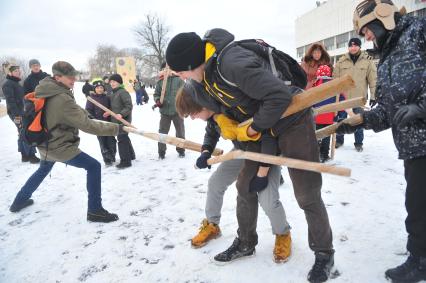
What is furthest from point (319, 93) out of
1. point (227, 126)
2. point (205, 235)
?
point (205, 235)

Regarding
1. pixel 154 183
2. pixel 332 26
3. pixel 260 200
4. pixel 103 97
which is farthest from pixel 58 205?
pixel 332 26

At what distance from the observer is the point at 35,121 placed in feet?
11.6

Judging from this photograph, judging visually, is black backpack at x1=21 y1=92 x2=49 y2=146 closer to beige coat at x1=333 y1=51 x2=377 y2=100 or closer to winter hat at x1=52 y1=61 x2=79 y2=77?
winter hat at x1=52 y1=61 x2=79 y2=77

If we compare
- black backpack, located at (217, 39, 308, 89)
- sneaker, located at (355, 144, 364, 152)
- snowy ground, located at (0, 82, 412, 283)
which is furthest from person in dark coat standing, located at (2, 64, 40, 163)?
sneaker, located at (355, 144, 364, 152)

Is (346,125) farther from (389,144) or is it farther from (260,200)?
(389,144)

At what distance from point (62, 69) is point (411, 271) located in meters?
3.78

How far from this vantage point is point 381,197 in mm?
3781

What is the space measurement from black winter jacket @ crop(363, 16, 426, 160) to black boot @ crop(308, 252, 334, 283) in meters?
0.92

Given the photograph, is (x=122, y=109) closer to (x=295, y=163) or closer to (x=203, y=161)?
(x=203, y=161)

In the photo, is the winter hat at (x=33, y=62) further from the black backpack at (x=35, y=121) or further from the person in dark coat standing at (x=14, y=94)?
the black backpack at (x=35, y=121)

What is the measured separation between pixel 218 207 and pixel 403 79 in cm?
190

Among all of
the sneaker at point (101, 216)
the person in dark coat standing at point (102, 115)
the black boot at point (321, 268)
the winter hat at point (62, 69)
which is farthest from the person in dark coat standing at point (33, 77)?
the black boot at point (321, 268)

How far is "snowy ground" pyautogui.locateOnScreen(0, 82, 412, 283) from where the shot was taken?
2666mm

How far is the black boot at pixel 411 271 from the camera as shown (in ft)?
7.27
